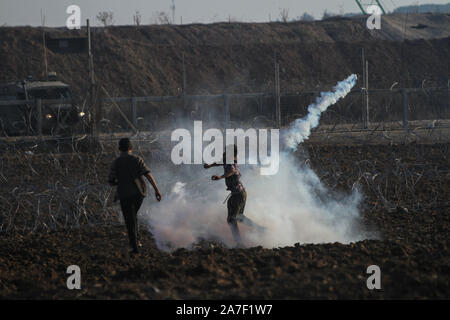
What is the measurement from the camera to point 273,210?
10.2 meters

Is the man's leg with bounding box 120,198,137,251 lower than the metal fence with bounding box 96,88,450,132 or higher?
lower

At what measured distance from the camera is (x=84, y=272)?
7266 millimetres

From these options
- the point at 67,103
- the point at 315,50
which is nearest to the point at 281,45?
the point at 315,50

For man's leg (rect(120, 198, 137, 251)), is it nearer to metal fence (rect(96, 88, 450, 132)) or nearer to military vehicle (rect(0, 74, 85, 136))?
military vehicle (rect(0, 74, 85, 136))

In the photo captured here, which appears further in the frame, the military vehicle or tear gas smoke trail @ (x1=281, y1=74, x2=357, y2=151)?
the military vehicle

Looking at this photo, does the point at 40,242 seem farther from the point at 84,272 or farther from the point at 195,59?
the point at 195,59

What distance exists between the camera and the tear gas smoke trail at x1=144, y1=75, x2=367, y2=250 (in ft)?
30.6

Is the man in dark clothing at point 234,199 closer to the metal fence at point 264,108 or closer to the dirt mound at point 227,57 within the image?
the metal fence at point 264,108

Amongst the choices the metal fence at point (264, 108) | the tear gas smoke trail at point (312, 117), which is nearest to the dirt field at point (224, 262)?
the tear gas smoke trail at point (312, 117)

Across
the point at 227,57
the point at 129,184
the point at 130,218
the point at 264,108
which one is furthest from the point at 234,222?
the point at 227,57

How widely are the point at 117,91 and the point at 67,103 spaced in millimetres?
11932

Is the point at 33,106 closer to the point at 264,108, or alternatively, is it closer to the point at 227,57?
the point at 264,108

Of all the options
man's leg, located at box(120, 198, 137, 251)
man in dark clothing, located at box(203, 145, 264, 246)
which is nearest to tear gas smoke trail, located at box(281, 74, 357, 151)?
man in dark clothing, located at box(203, 145, 264, 246)

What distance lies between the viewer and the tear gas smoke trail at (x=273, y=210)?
30.6 feet
